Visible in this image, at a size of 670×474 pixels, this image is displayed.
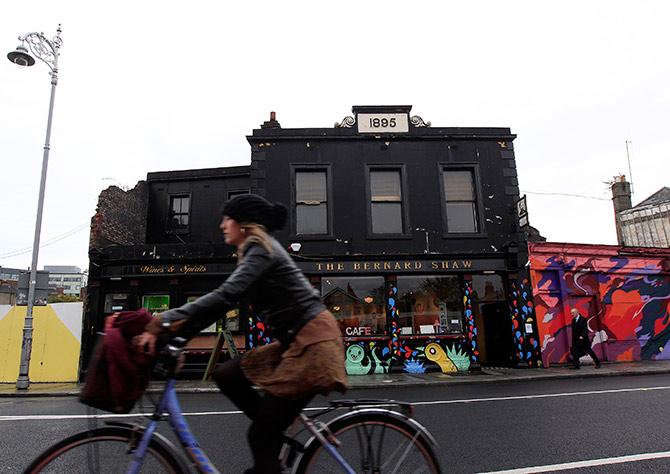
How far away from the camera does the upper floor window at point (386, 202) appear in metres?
14.4

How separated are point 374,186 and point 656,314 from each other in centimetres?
1076

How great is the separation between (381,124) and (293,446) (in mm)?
13558

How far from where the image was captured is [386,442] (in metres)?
2.46

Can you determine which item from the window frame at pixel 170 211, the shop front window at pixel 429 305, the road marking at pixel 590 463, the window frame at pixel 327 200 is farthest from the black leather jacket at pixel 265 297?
the window frame at pixel 170 211

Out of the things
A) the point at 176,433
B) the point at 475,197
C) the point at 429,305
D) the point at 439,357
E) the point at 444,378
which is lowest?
the point at 444,378

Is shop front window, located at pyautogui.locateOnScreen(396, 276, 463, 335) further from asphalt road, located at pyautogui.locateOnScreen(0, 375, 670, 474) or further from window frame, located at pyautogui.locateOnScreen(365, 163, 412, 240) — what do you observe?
asphalt road, located at pyautogui.locateOnScreen(0, 375, 670, 474)

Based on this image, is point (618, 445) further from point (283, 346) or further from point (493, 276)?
point (493, 276)

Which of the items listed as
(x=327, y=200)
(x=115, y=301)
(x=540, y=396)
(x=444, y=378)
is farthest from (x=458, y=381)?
(x=115, y=301)

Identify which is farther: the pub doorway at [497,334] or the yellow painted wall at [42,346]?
the pub doorway at [497,334]

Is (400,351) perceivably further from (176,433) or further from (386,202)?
(176,433)

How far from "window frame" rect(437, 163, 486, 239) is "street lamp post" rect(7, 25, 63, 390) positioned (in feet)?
38.9

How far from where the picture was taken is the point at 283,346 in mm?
2408

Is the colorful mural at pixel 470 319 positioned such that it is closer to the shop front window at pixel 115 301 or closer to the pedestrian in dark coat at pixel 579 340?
the pedestrian in dark coat at pixel 579 340

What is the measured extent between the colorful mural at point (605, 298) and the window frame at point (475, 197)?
1.83m
